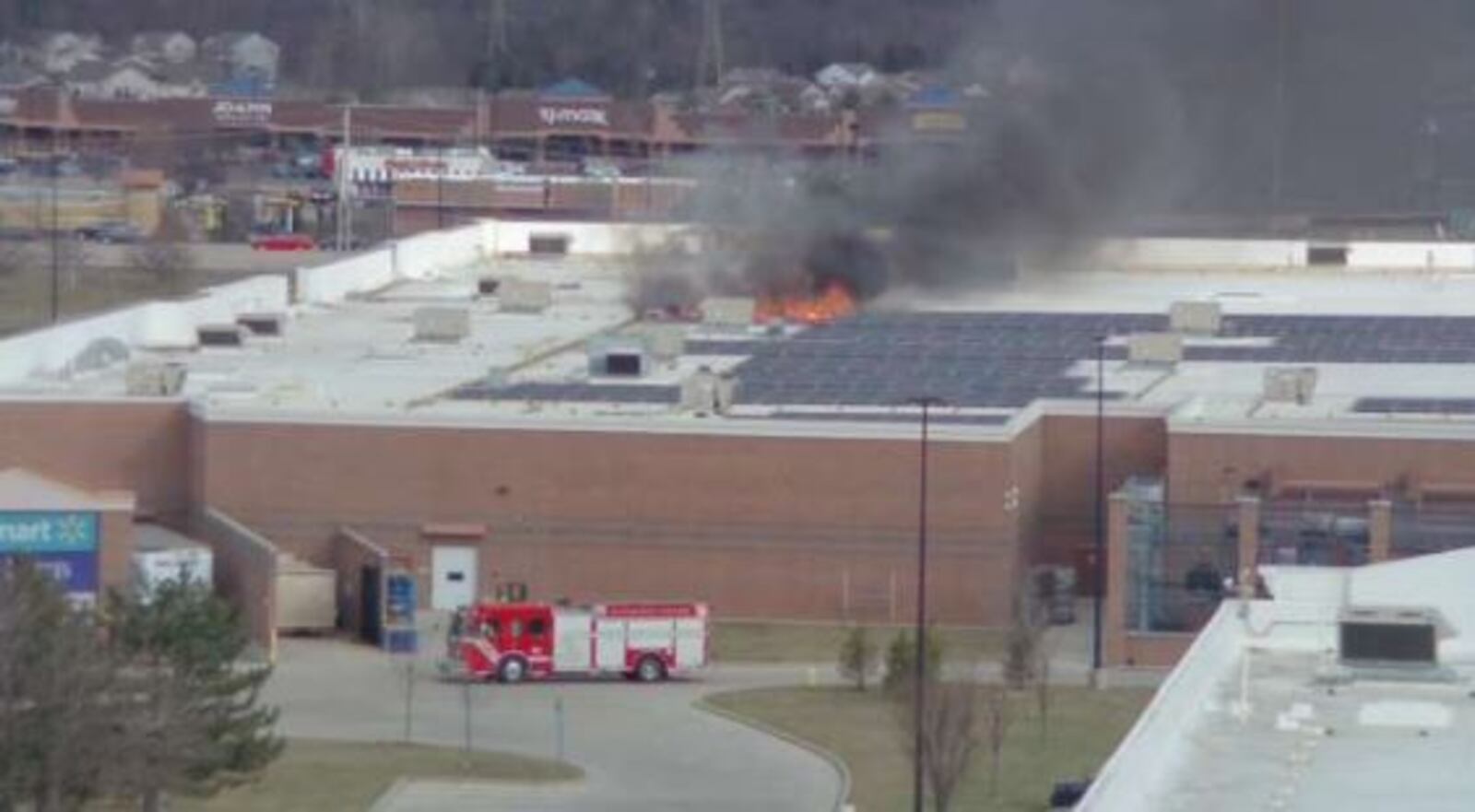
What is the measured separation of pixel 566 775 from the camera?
2005 centimetres

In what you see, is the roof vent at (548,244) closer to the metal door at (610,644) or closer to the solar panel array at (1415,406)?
the solar panel array at (1415,406)

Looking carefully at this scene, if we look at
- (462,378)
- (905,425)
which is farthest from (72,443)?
(905,425)

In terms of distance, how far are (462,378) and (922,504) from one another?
21.5 ft

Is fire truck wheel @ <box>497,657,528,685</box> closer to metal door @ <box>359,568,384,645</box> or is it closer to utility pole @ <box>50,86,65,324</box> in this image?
metal door @ <box>359,568,384,645</box>

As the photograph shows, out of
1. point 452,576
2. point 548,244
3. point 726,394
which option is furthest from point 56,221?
point 452,576

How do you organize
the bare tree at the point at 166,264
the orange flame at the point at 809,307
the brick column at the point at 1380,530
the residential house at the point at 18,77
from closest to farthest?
1. the brick column at the point at 1380,530
2. the orange flame at the point at 809,307
3. the bare tree at the point at 166,264
4. the residential house at the point at 18,77

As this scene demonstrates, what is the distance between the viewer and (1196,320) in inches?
1228

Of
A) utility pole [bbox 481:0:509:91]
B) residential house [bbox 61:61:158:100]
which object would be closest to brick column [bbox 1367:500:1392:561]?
residential house [bbox 61:61:158:100]

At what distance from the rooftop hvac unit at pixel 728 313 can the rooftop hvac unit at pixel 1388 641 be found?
59.9 feet

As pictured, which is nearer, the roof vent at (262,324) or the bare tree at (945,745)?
the bare tree at (945,745)

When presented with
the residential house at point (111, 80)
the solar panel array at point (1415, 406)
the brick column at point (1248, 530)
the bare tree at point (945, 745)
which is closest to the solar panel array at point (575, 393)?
the brick column at point (1248, 530)

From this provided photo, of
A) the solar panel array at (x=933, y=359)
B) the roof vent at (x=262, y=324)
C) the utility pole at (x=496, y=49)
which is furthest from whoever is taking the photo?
the utility pole at (x=496, y=49)

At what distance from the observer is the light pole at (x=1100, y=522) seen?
23.6 m

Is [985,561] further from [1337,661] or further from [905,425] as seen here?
[1337,661]
